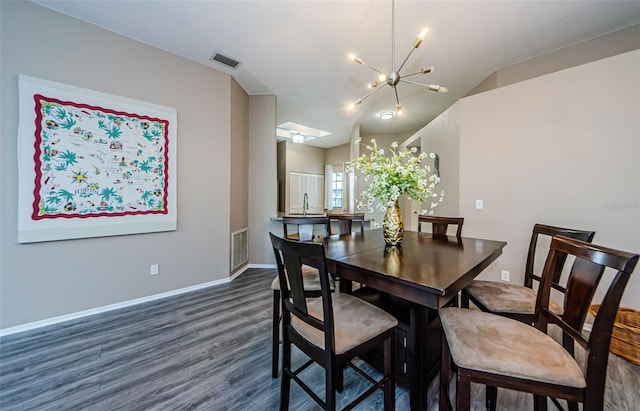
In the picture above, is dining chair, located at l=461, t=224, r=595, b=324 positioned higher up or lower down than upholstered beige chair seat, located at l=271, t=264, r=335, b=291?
lower down

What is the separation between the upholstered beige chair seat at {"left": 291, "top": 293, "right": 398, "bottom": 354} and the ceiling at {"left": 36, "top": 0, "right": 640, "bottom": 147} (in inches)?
99.0

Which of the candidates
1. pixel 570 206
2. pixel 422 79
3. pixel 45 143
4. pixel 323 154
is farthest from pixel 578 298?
pixel 323 154

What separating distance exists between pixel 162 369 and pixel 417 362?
1732mm

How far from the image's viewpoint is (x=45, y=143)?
2.18 m

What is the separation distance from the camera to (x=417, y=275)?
1.15 m

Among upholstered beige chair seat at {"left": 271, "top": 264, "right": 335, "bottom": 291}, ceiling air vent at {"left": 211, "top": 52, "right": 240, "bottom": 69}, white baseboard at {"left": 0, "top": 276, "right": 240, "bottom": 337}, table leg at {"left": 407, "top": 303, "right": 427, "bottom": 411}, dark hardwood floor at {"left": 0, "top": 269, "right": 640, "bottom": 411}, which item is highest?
ceiling air vent at {"left": 211, "top": 52, "right": 240, "bottom": 69}

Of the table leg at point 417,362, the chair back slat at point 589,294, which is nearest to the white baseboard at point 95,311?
the table leg at point 417,362

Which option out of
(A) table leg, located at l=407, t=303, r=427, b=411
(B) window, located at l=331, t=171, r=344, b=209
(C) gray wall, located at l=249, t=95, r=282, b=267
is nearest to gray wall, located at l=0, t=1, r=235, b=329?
(C) gray wall, located at l=249, t=95, r=282, b=267

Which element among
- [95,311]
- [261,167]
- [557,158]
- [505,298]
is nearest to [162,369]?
[95,311]

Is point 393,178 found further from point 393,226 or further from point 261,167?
point 261,167

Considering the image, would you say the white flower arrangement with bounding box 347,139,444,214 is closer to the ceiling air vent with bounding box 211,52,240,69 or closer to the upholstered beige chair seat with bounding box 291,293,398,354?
the upholstered beige chair seat with bounding box 291,293,398,354

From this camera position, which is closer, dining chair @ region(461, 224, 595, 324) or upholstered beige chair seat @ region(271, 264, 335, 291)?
dining chair @ region(461, 224, 595, 324)

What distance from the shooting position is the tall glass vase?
1.92 meters

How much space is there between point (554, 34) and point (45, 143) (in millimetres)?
5229
